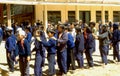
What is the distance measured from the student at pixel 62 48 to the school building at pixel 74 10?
81.0 ft

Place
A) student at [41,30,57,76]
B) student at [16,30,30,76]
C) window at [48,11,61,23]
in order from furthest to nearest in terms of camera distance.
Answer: window at [48,11,61,23], student at [41,30,57,76], student at [16,30,30,76]

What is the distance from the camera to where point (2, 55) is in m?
22.7

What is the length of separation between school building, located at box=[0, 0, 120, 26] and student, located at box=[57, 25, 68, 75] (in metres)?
24.7

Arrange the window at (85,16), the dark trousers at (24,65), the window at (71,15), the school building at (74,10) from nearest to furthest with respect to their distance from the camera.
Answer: the dark trousers at (24,65)
the school building at (74,10)
the window at (71,15)
the window at (85,16)

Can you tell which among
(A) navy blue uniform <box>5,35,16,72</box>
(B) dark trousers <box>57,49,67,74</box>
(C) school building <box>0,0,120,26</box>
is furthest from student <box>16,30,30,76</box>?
(C) school building <box>0,0,120,26</box>

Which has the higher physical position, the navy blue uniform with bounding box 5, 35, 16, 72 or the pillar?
the pillar

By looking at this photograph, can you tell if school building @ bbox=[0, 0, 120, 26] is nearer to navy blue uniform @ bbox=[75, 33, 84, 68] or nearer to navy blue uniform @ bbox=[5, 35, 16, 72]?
navy blue uniform @ bbox=[5, 35, 16, 72]

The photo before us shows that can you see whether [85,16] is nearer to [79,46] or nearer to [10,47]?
[79,46]

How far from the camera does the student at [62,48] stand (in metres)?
14.1

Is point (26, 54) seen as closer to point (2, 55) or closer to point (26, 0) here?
point (2, 55)

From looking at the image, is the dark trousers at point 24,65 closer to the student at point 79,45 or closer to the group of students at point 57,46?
the group of students at point 57,46

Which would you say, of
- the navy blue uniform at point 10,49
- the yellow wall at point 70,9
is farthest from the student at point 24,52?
the yellow wall at point 70,9

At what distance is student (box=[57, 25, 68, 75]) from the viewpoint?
46.4 ft

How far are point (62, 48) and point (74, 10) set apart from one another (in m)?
31.5
